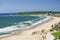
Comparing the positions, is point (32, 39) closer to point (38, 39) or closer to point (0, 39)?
point (38, 39)

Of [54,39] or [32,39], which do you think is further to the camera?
[32,39]

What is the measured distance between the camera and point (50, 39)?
1273 centimetres

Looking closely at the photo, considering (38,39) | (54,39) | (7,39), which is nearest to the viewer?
(54,39)

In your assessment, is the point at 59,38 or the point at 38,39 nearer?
the point at 59,38

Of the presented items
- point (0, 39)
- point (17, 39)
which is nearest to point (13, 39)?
point (17, 39)

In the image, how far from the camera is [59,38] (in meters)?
12.3

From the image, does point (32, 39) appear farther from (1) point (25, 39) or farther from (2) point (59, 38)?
(2) point (59, 38)

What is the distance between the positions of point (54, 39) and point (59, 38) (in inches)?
16.2

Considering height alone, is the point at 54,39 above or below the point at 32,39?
above

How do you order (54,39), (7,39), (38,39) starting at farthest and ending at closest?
(7,39) < (38,39) < (54,39)

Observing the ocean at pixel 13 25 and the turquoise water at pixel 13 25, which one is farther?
the turquoise water at pixel 13 25

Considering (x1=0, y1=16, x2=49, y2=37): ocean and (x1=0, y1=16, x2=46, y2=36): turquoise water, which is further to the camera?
(x1=0, y1=16, x2=46, y2=36): turquoise water

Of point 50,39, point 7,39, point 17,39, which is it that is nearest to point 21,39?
point 17,39

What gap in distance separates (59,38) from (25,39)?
4593 millimetres
